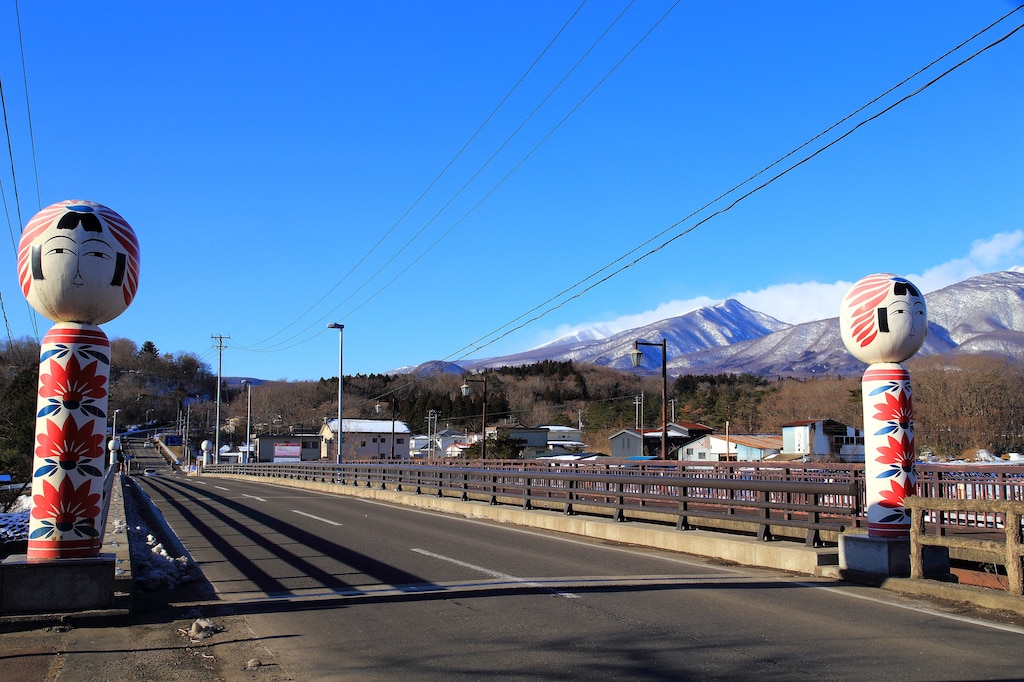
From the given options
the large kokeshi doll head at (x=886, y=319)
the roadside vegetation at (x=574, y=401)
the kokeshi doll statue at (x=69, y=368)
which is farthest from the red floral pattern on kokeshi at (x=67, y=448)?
the roadside vegetation at (x=574, y=401)

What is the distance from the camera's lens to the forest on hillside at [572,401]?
2863 inches

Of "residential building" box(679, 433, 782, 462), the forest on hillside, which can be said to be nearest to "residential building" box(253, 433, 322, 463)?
the forest on hillside

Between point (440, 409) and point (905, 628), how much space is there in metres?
130

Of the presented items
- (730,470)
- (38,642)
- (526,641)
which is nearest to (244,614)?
(38,642)

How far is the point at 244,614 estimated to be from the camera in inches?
318

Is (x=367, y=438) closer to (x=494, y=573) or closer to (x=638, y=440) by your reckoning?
(x=638, y=440)

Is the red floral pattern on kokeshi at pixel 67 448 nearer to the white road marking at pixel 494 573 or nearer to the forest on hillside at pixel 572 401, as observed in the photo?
the white road marking at pixel 494 573

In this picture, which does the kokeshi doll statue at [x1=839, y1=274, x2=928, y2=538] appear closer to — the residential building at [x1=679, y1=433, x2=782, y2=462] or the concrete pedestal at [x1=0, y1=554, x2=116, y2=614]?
the concrete pedestal at [x1=0, y1=554, x2=116, y2=614]

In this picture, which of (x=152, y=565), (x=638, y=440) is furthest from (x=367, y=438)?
(x=152, y=565)

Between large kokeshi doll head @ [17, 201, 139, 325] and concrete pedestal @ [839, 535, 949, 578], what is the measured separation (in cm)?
894

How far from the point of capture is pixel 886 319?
34.8 feet

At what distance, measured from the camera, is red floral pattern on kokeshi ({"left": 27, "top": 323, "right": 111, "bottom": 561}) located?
7480mm

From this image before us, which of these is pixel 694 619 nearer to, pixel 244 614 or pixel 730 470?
pixel 244 614

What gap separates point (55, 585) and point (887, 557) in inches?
353
